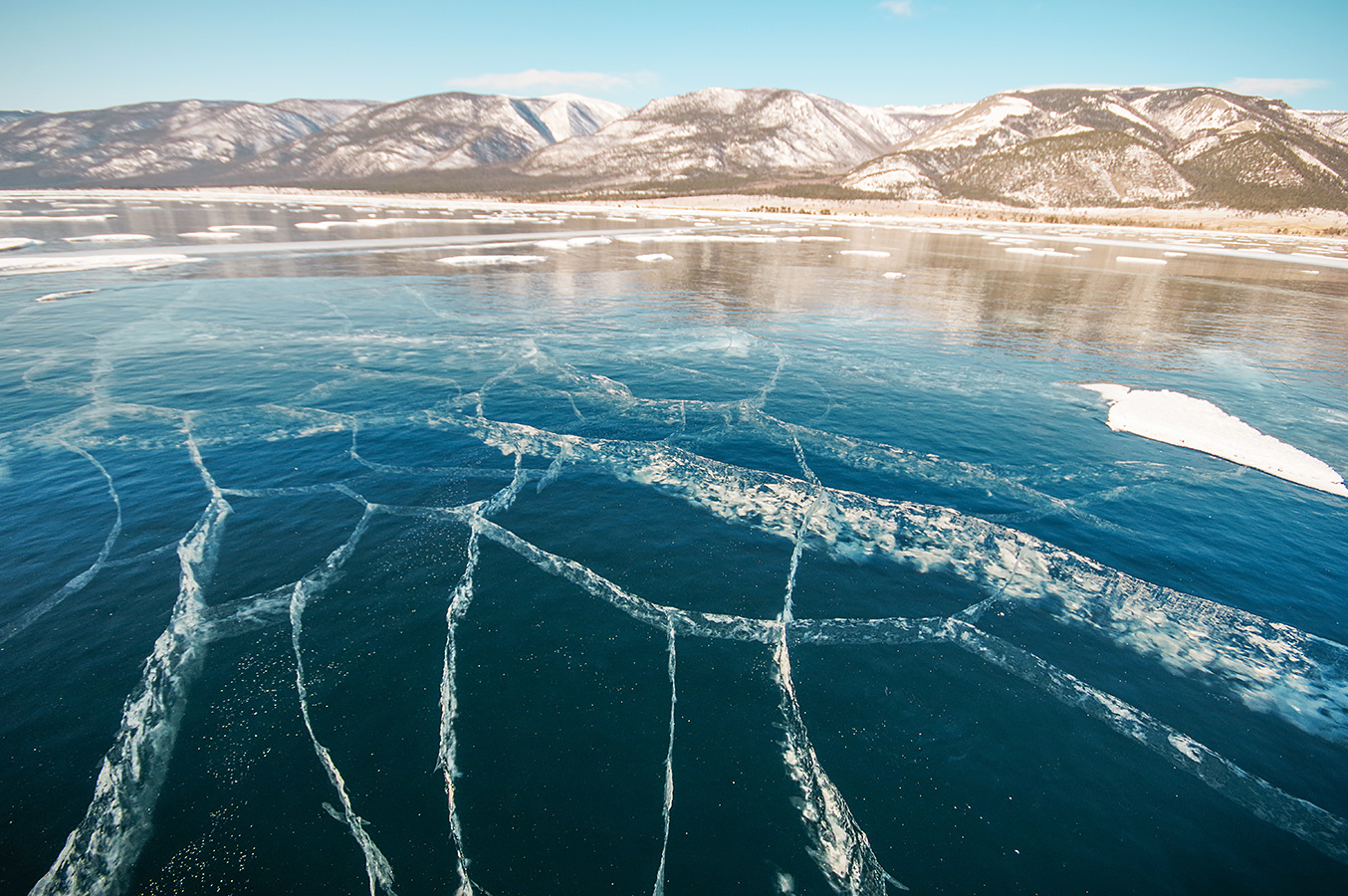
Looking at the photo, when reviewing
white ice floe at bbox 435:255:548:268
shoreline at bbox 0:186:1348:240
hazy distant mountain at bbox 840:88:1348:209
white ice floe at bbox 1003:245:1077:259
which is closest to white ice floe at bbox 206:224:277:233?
white ice floe at bbox 435:255:548:268

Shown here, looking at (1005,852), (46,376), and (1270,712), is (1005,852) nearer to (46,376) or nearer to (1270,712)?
(1270,712)

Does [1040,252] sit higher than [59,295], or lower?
higher

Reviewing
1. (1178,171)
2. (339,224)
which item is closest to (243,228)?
(339,224)

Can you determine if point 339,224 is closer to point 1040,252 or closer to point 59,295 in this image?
point 59,295

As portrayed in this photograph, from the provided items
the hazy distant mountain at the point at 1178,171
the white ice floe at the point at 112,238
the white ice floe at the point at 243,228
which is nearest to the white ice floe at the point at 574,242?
the white ice floe at the point at 243,228

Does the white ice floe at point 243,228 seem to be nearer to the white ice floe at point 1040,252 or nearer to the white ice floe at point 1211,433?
the white ice floe at point 1211,433
